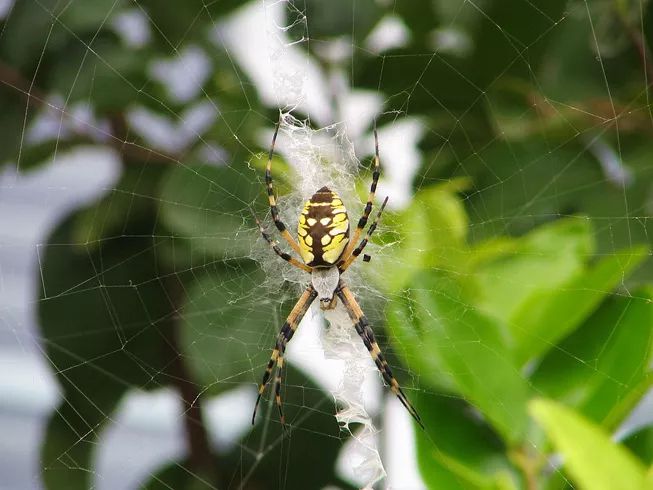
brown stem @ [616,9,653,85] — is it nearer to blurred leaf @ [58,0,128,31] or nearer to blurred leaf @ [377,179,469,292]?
blurred leaf @ [377,179,469,292]

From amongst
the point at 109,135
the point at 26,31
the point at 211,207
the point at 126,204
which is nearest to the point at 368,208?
the point at 211,207

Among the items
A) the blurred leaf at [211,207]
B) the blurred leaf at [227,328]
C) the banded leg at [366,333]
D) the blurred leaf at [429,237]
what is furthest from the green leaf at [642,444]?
the blurred leaf at [211,207]

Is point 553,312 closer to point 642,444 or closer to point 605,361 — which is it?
point 605,361

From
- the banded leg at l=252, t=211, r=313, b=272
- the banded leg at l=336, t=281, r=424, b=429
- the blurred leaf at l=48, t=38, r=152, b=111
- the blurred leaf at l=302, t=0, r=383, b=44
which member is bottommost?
the banded leg at l=336, t=281, r=424, b=429

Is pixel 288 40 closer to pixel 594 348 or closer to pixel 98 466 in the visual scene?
pixel 594 348

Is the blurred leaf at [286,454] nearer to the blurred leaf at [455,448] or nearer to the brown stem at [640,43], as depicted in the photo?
the blurred leaf at [455,448]

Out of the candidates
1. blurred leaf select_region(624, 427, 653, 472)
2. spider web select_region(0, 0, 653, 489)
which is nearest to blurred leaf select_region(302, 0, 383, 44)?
spider web select_region(0, 0, 653, 489)
